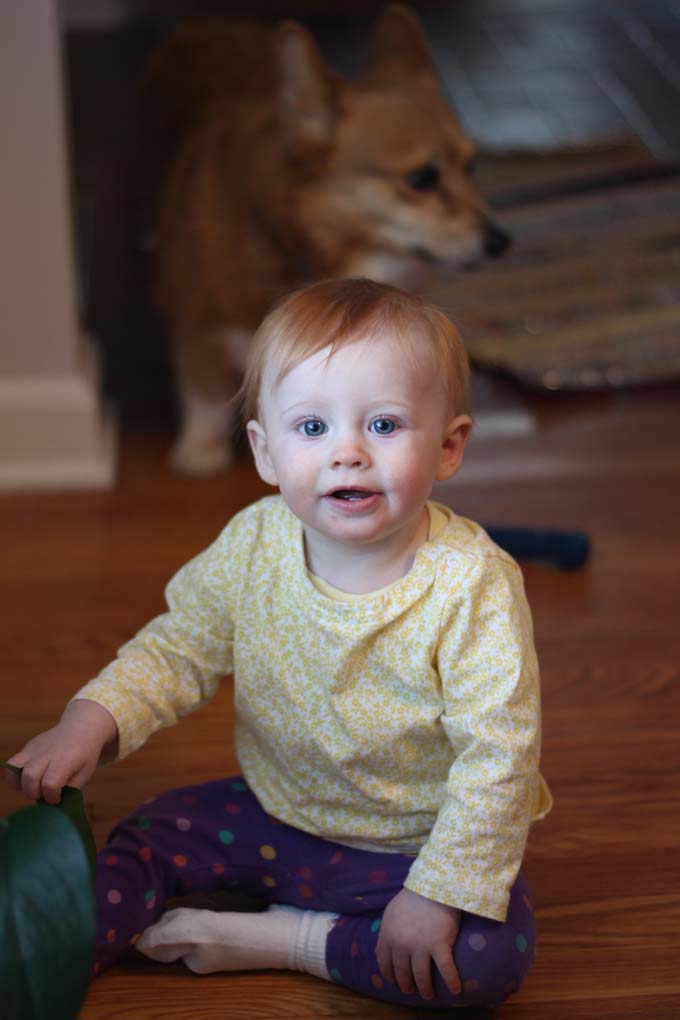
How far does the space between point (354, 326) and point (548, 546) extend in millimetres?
835

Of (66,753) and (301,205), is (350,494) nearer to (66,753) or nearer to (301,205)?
(66,753)

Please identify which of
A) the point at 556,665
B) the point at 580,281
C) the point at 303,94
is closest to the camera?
the point at 556,665

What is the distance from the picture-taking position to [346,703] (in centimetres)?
105

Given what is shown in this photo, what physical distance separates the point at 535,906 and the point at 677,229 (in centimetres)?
186

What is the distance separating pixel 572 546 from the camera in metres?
1.75

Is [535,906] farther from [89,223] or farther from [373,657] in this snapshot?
[89,223]

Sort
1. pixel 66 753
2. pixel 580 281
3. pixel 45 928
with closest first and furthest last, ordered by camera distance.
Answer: pixel 45 928 → pixel 66 753 → pixel 580 281

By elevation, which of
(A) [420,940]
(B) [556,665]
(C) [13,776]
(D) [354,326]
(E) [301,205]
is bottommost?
(B) [556,665]

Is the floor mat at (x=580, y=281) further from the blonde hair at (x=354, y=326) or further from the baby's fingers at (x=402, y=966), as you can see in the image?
the baby's fingers at (x=402, y=966)

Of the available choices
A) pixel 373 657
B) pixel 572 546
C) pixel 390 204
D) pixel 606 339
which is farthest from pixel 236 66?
pixel 373 657

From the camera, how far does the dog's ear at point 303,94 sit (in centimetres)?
184

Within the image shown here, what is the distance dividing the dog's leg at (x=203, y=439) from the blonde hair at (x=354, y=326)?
3.34 feet

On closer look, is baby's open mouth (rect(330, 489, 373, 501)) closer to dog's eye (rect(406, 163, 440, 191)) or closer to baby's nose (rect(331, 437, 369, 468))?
baby's nose (rect(331, 437, 369, 468))

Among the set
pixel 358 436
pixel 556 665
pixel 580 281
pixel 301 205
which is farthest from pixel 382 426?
pixel 580 281
